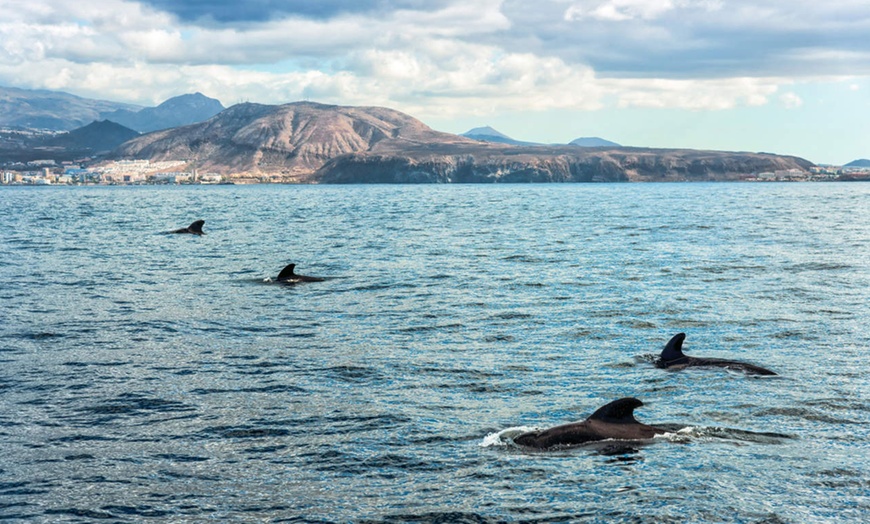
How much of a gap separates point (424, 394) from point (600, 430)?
16.7 ft

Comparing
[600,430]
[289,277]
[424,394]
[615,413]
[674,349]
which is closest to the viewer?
[600,430]

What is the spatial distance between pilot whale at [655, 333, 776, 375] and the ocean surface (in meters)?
0.52

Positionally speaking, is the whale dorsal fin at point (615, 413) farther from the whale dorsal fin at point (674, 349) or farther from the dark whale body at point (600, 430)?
the whale dorsal fin at point (674, 349)

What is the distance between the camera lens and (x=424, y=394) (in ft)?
66.7

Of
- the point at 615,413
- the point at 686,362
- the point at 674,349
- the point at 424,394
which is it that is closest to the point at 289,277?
the point at 424,394

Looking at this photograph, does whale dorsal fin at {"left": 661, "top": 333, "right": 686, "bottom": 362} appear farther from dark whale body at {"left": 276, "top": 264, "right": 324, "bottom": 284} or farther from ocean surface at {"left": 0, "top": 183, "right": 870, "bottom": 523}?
dark whale body at {"left": 276, "top": 264, "right": 324, "bottom": 284}

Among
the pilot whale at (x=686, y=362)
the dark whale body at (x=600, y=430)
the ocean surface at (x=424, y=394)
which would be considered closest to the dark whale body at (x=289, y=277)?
the ocean surface at (x=424, y=394)

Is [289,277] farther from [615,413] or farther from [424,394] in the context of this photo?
[615,413]

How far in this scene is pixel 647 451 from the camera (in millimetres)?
16109

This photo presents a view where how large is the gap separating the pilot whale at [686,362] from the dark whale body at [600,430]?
611 cm

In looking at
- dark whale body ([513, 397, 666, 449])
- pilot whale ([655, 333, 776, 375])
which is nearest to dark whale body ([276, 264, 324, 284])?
pilot whale ([655, 333, 776, 375])

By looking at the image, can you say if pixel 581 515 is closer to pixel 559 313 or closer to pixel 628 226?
pixel 559 313

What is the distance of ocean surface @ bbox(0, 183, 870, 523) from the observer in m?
14.0

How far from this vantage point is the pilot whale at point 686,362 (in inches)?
877
